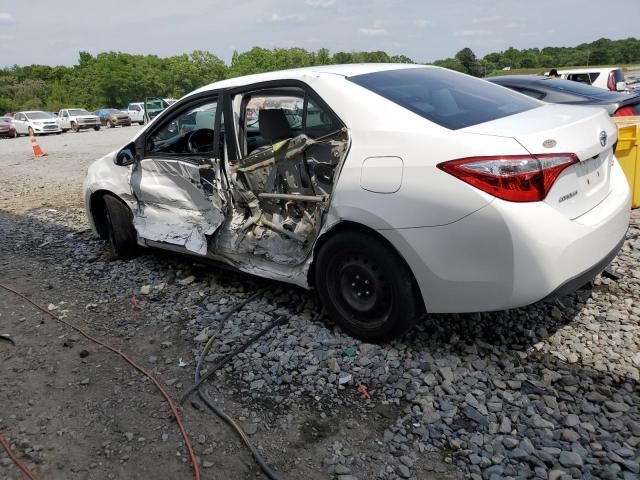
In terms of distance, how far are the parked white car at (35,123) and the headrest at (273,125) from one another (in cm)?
3214

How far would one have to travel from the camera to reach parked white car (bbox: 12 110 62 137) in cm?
3125

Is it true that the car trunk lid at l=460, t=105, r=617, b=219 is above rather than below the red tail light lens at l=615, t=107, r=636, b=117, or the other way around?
below

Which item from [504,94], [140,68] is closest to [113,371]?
[504,94]

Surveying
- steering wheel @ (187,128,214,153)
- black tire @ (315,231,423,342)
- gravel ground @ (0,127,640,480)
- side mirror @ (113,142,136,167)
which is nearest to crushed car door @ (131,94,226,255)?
steering wheel @ (187,128,214,153)

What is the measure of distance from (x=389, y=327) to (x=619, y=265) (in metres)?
2.22

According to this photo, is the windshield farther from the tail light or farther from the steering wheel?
the tail light

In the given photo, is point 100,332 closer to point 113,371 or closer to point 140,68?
point 113,371

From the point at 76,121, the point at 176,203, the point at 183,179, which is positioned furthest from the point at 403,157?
the point at 76,121

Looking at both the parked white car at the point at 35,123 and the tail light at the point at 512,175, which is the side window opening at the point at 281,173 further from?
the parked white car at the point at 35,123

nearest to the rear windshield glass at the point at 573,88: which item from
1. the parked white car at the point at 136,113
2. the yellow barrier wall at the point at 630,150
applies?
the yellow barrier wall at the point at 630,150

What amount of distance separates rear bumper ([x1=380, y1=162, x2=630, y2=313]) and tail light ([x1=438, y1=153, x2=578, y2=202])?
0.19 ft

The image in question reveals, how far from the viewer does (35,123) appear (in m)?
31.3

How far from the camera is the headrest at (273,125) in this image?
3693 mm

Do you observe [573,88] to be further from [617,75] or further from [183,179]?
[617,75]
